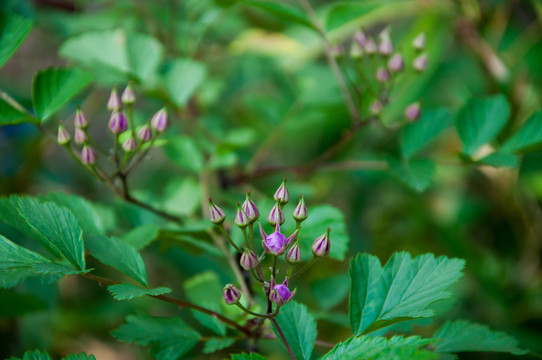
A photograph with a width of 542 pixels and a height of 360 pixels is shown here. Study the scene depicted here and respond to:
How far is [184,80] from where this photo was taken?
0.85 m

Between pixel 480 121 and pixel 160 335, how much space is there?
54cm

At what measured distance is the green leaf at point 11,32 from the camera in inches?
23.4

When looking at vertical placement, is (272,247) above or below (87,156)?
below

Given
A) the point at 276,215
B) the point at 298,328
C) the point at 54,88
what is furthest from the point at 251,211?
the point at 54,88

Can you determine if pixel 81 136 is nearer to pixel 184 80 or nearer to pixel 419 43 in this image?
pixel 184 80

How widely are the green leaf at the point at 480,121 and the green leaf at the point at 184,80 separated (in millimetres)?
431

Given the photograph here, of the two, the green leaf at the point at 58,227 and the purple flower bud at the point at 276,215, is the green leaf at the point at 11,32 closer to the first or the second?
the green leaf at the point at 58,227

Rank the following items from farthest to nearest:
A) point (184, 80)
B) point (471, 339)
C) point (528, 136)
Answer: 1. point (184, 80)
2. point (528, 136)
3. point (471, 339)

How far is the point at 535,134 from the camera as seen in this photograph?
648mm

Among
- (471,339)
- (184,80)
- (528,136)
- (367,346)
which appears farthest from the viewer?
(184,80)

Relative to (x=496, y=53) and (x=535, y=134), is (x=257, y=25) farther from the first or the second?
(x=535, y=134)

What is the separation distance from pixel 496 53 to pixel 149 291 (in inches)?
42.5

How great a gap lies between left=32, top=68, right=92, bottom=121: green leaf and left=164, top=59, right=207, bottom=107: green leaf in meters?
0.21

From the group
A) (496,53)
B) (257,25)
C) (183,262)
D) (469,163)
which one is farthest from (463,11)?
(183,262)
